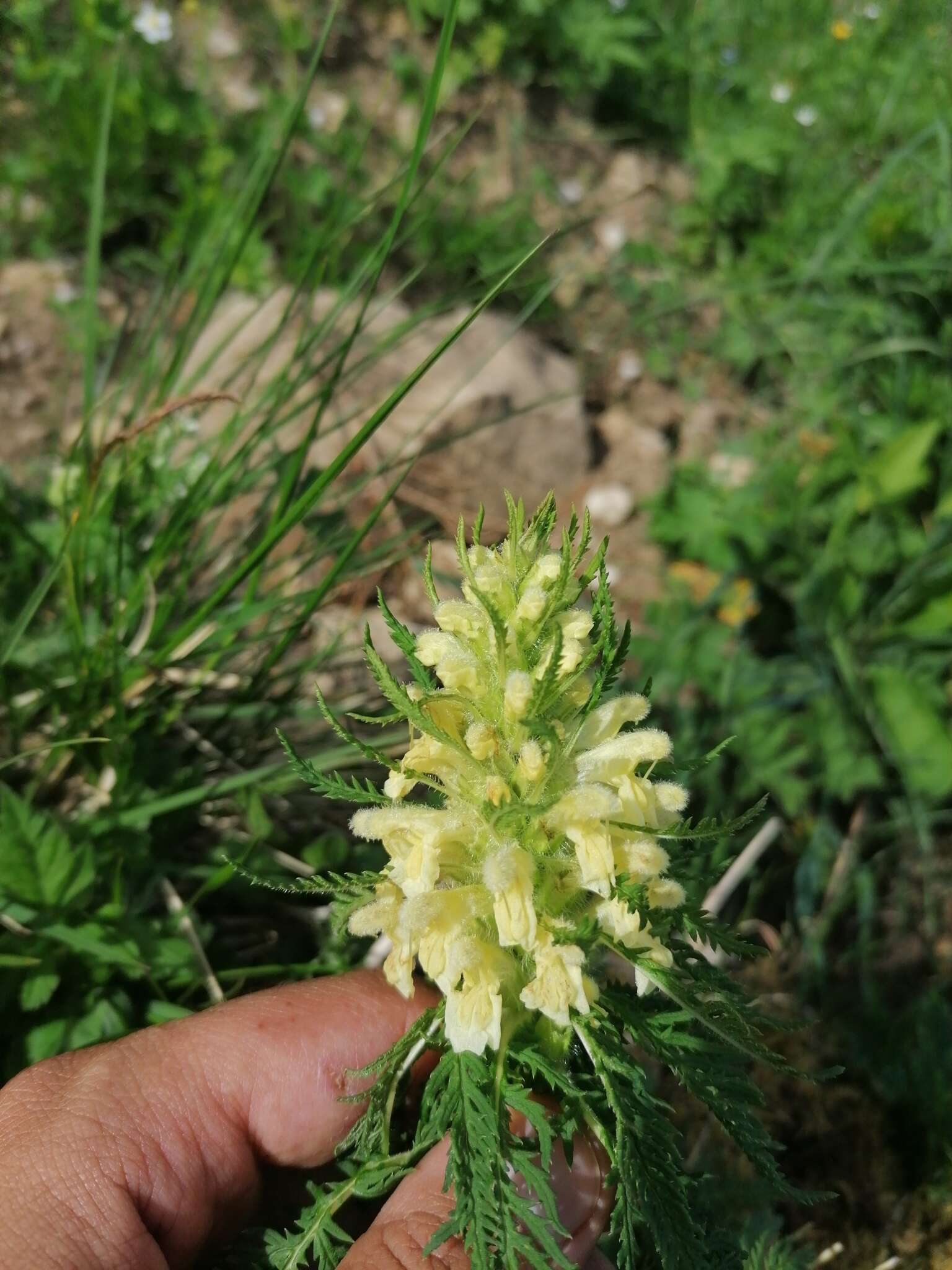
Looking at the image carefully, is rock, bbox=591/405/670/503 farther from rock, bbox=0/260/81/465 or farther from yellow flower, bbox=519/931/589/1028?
yellow flower, bbox=519/931/589/1028

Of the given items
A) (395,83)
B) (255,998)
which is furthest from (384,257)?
(395,83)

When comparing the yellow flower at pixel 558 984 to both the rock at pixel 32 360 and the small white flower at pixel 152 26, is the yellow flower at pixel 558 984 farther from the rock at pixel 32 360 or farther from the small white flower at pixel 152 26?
the small white flower at pixel 152 26

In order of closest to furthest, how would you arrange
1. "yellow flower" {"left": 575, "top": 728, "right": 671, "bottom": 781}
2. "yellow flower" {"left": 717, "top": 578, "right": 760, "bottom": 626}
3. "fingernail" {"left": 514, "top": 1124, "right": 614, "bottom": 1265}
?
1. "yellow flower" {"left": 575, "top": 728, "right": 671, "bottom": 781}
2. "fingernail" {"left": 514, "top": 1124, "right": 614, "bottom": 1265}
3. "yellow flower" {"left": 717, "top": 578, "right": 760, "bottom": 626}

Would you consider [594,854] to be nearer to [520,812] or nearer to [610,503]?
[520,812]

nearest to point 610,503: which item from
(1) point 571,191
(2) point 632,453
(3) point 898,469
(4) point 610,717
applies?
(2) point 632,453

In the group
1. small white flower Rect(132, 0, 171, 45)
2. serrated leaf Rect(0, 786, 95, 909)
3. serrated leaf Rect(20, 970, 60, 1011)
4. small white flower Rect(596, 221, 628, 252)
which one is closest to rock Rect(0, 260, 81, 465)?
small white flower Rect(132, 0, 171, 45)

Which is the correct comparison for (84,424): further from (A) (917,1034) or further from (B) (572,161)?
(B) (572,161)
